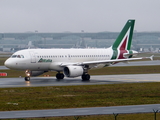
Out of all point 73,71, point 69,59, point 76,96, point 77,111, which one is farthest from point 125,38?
point 77,111

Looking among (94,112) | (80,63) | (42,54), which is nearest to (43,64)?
(42,54)

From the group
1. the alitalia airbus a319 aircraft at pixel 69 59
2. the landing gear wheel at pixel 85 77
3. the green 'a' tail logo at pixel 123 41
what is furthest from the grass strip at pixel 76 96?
the green 'a' tail logo at pixel 123 41

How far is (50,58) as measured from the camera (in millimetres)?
61781

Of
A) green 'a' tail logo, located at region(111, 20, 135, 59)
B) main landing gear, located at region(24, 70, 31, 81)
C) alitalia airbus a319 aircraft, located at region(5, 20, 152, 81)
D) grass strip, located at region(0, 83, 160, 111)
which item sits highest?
green 'a' tail logo, located at region(111, 20, 135, 59)

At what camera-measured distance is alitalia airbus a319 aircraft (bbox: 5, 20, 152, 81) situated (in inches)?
2336

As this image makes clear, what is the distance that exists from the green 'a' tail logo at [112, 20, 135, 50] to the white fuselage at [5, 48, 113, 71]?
1.94 metres

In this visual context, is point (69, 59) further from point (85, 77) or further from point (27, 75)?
point (27, 75)

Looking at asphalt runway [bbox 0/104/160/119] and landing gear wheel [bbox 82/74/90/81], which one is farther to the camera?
landing gear wheel [bbox 82/74/90/81]

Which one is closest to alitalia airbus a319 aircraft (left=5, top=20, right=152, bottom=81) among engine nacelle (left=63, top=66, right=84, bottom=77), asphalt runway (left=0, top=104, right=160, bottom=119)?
engine nacelle (left=63, top=66, right=84, bottom=77)

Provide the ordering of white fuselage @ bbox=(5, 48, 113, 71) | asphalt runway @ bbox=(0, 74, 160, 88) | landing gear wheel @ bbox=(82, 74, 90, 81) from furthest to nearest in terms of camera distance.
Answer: landing gear wheel @ bbox=(82, 74, 90, 81) → white fuselage @ bbox=(5, 48, 113, 71) → asphalt runway @ bbox=(0, 74, 160, 88)

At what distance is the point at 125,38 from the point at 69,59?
11.6m

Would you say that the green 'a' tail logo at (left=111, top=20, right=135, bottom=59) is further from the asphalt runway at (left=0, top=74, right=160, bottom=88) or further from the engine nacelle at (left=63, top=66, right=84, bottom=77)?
the engine nacelle at (left=63, top=66, right=84, bottom=77)

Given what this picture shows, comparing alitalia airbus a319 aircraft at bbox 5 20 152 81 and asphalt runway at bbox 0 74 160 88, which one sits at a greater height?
alitalia airbus a319 aircraft at bbox 5 20 152 81

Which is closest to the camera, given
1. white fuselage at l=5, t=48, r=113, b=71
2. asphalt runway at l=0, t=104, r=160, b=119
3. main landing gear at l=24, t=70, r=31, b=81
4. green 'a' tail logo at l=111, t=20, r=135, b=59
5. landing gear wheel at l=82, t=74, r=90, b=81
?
asphalt runway at l=0, t=104, r=160, b=119
